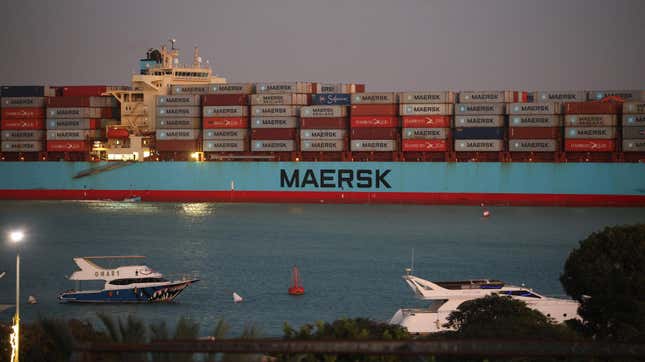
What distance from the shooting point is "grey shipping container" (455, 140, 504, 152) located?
5341 centimetres

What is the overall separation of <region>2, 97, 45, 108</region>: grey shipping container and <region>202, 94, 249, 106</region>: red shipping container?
1152cm

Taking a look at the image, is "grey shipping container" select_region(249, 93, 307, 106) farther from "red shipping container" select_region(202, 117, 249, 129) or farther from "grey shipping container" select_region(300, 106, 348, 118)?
"red shipping container" select_region(202, 117, 249, 129)

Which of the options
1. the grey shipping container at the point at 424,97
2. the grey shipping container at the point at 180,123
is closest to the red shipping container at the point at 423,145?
the grey shipping container at the point at 424,97

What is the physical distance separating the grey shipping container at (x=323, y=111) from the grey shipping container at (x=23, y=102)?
18.1m

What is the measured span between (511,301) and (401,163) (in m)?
36.7

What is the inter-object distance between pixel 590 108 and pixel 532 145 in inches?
154

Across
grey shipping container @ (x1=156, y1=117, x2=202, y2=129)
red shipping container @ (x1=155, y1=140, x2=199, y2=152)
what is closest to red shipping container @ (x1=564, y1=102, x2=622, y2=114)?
grey shipping container @ (x1=156, y1=117, x2=202, y2=129)

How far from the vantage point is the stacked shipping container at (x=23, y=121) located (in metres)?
60.6

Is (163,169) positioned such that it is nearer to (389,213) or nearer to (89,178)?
(89,178)

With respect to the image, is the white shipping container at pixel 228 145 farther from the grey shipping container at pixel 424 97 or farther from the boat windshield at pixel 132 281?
the boat windshield at pixel 132 281

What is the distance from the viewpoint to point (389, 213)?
190 feet

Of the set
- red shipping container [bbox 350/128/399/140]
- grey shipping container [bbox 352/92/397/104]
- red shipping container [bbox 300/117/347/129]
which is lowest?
red shipping container [bbox 350/128/399/140]

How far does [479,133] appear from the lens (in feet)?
176

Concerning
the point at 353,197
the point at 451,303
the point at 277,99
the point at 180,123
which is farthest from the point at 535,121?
the point at 451,303
